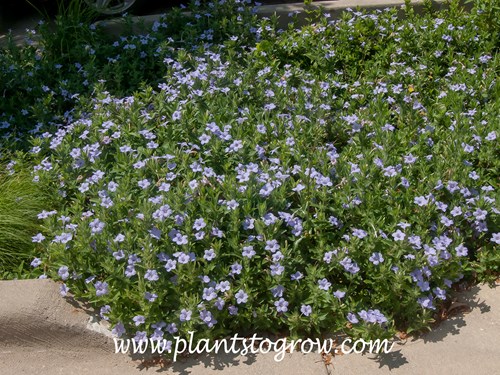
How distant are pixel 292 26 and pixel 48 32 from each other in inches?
80.9

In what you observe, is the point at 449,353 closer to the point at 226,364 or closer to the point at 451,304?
the point at 451,304

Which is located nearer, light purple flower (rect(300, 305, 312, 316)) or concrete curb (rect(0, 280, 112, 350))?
light purple flower (rect(300, 305, 312, 316))

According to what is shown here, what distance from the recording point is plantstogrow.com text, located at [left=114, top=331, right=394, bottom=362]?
145 inches

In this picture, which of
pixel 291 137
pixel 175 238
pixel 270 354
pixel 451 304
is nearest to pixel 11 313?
pixel 175 238

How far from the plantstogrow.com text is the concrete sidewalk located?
3 centimetres

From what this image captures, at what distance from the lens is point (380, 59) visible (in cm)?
589

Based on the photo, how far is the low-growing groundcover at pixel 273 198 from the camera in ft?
12.2

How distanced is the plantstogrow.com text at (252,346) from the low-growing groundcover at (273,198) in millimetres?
55

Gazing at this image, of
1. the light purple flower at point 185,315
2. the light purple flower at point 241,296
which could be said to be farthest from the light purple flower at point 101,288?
the light purple flower at point 241,296

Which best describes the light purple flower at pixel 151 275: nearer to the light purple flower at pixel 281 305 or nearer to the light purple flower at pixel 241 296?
the light purple flower at pixel 241 296

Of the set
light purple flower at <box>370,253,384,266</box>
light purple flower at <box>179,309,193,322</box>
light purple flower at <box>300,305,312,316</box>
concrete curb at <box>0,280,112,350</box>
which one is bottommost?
concrete curb at <box>0,280,112,350</box>

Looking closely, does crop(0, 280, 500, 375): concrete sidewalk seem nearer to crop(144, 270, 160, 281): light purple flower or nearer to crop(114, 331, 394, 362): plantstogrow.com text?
crop(114, 331, 394, 362): plantstogrow.com text

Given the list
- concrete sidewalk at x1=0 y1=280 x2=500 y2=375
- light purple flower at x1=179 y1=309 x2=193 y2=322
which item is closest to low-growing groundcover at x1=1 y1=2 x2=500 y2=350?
light purple flower at x1=179 y1=309 x2=193 y2=322

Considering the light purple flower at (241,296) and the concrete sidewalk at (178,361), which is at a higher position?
the light purple flower at (241,296)
